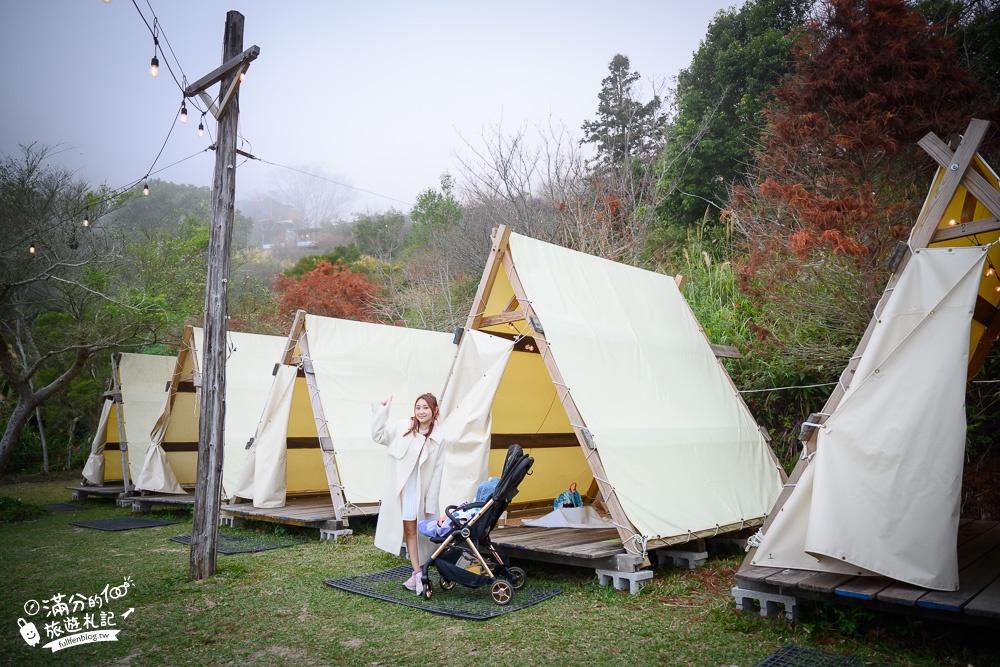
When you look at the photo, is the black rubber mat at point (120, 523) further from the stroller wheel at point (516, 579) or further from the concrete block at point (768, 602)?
the concrete block at point (768, 602)

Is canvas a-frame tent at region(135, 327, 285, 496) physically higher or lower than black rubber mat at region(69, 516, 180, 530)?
higher

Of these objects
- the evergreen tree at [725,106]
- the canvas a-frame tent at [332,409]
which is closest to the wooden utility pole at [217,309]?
the canvas a-frame tent at [332,409]

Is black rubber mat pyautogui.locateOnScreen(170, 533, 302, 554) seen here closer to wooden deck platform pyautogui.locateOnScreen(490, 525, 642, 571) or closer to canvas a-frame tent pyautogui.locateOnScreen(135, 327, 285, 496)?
canvas a-frame tent pyautogui.locateOnScreen(135, 327, 285, 496)

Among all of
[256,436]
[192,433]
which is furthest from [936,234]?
[192,433]

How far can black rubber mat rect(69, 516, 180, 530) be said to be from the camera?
25.0 feet

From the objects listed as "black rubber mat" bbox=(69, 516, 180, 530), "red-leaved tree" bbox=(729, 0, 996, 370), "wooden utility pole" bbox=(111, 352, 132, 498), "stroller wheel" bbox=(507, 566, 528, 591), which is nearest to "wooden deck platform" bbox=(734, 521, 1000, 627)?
"stroller wheel" bbox=(507, 566, 528, 591)

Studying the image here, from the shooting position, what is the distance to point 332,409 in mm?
7723

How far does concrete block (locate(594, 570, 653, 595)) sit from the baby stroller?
24.8 inches

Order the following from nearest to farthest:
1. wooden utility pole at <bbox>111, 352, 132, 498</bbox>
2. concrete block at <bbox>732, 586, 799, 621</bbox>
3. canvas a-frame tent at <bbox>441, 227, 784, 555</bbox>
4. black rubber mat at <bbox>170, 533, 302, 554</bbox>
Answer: concrete block at <bbox>732, 586, 799, 621</bbox>, canvas a-frame tent at <bbox>441, 227, 784, 555</bbox>, black rubber mat at <bbox>170, 533, 302, 554</bbox>, wooden utility pole at <bbox>111, 352, 132, 498</bbox>

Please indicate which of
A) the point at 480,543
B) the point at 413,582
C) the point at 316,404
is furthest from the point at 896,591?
the point at 316,404

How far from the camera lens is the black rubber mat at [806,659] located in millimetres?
3111

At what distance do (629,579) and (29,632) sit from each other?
12.5 feet

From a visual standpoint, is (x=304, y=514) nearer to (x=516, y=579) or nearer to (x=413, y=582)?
(x=413, y=582)

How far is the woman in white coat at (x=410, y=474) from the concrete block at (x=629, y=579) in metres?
1.35
